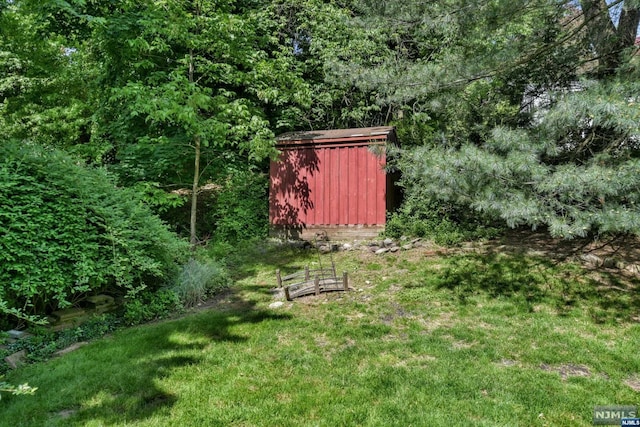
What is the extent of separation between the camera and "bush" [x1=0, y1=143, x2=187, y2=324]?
367 centimetres

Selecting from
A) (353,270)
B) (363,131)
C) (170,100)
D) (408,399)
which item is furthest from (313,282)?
(363,131)

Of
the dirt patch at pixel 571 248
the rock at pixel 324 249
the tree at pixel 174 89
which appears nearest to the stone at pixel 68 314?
the tree at pixel 174 89

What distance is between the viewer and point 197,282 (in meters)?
5.14

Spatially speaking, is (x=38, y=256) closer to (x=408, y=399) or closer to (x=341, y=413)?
(x=341, y=413)

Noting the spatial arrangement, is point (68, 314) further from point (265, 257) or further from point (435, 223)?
point (435, 223)

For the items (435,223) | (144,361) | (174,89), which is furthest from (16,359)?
(435,223)

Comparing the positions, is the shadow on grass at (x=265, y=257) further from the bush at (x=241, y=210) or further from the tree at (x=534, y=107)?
the tree at (x=534, y=107)

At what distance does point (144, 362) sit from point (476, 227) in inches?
255

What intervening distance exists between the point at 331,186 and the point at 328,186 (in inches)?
2.8

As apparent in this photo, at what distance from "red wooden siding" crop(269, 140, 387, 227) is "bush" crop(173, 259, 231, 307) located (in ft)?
10.4

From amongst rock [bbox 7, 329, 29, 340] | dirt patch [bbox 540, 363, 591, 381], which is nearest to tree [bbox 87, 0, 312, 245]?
rock [bbox 7, 329, 29, 340]

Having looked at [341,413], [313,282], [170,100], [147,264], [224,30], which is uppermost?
[224,30]

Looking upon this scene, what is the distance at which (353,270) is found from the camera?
248 inches

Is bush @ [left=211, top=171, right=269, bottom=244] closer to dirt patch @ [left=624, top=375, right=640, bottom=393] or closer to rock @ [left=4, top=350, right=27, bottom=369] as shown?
rock @ [left=4, top=350, right=27, bottom=369]
